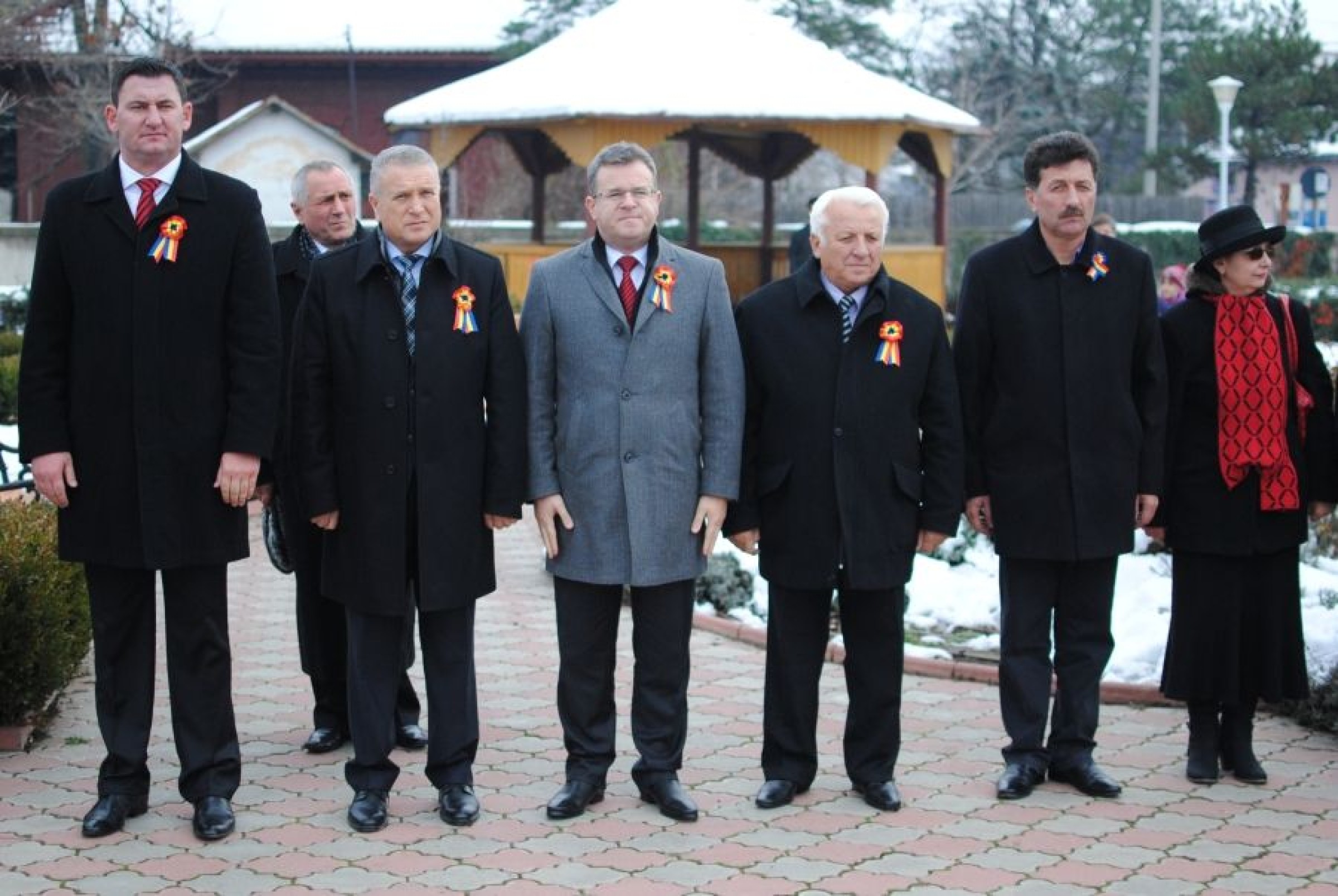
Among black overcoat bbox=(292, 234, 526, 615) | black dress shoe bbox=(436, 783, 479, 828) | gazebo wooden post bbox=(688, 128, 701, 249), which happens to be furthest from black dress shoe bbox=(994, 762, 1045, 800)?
gazebo wooden post bbox=(688, 128, 701, 249)

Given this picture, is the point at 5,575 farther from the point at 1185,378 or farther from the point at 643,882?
the point at 1185,378

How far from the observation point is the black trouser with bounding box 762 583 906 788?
563 centimetres

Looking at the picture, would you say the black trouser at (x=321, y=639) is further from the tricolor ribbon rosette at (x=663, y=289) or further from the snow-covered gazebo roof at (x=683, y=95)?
the snow-covered gazebo roof at (x=683, y=95)

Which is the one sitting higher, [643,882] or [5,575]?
[5,575]

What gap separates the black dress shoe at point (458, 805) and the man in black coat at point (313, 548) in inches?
28.2

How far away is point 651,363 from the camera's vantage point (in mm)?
5438

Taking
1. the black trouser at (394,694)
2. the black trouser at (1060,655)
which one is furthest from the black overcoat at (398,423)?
the black trouser at (1060,655)

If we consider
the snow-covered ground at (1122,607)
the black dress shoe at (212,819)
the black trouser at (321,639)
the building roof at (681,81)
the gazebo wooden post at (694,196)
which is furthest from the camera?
the gazebo wooden post at (694,196)

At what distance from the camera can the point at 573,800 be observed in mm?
5520

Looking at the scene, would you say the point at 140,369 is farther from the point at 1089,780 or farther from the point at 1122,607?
the point at 1122,607

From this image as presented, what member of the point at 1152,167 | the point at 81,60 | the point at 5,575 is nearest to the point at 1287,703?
the point at 5,575

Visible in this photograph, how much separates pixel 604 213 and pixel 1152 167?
34814 millimetres

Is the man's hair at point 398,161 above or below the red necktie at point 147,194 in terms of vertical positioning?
above

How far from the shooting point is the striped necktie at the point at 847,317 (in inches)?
218
